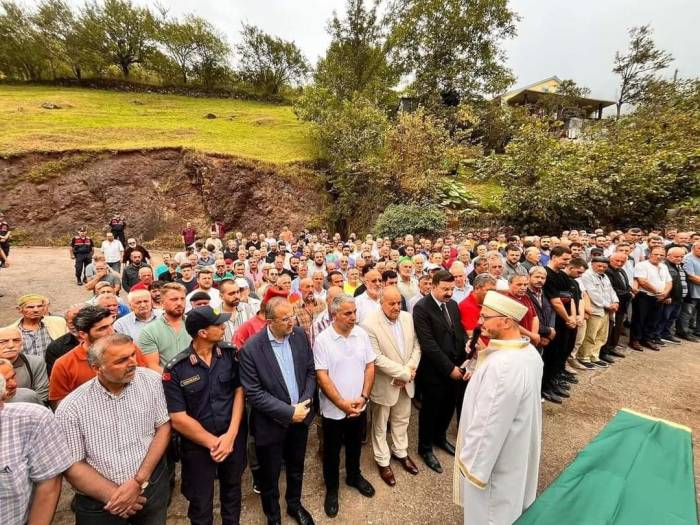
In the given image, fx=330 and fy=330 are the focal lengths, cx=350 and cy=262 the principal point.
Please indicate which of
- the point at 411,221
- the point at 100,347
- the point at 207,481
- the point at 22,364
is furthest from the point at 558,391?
the point at 411,221

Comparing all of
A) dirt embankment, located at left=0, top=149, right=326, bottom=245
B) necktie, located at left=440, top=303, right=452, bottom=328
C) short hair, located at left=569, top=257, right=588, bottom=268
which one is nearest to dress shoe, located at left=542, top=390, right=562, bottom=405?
short hair, located at left=569, top=257, right=588, bottom=268

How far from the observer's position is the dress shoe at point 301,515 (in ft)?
9.86

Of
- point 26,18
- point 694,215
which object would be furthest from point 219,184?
point 26,18

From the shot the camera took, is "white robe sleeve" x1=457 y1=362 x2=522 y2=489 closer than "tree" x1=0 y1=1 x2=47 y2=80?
Yes

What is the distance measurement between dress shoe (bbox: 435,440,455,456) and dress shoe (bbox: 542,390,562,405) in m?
1.98

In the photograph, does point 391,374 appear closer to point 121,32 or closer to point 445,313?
point 445,313

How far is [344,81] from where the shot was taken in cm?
2344

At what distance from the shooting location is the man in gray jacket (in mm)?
2771

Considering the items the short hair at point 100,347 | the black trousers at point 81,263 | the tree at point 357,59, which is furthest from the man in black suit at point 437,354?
the tree at point 357,59

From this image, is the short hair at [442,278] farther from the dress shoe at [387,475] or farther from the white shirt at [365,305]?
the dress shoe at [387,475]

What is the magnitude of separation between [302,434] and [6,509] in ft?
6.27

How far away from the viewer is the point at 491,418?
2.37m

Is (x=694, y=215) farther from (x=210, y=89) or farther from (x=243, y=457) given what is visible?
(x=210, y=89)

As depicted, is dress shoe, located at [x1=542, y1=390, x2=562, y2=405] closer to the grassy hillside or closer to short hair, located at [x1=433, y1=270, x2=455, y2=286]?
short hair, located at [x1=433, y1=270, x2=455, y2=286]
